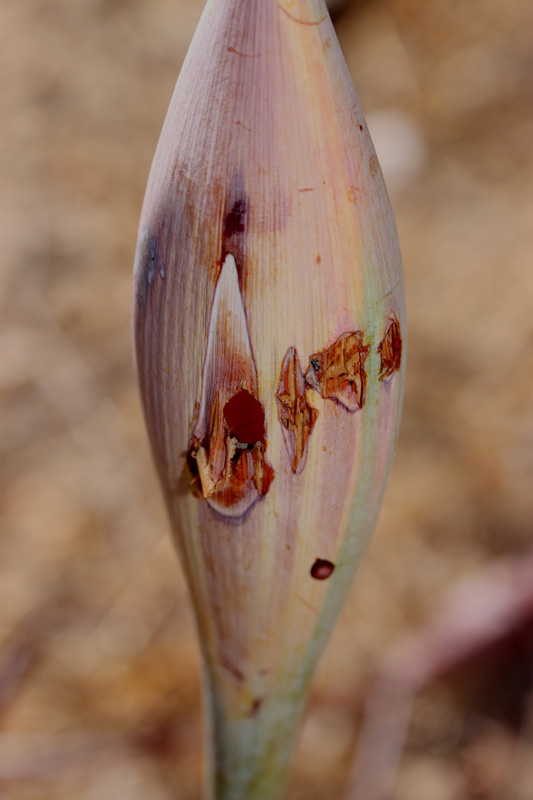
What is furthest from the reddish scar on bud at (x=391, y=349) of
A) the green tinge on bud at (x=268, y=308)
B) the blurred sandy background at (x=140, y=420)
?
the blurred sandy background at (x=140, y=420)

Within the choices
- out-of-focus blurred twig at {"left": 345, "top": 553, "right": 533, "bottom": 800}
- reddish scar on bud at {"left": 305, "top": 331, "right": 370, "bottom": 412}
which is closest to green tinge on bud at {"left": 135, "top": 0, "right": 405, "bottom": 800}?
reddish scar on bud at {"left": 305, "top": 331, "right": 370, "bottom": 412}

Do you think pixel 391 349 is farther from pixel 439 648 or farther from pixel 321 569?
pixel 439 648

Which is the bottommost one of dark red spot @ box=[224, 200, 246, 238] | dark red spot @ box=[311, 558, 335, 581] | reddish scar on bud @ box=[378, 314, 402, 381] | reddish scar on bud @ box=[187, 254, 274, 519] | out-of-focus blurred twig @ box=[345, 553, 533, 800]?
out-of-focus blurred twig @ box=[345, 553, 533, 800]

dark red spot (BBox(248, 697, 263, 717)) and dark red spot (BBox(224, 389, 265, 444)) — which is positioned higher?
dark red spot (BBox(224, 389, 265, 444))

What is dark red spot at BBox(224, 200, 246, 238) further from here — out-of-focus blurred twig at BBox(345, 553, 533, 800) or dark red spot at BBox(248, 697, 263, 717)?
out-of-focus blurred twig at BBox(345, 553, 533, 800)

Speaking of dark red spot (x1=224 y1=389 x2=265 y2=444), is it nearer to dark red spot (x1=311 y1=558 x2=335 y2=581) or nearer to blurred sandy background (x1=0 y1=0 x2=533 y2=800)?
dark red spot (x1=311 y1=558 x2=335 y2=581)

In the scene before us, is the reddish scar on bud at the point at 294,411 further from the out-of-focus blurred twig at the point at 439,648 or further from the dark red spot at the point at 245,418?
the out-of-focus blurred twig at the point at 439,648

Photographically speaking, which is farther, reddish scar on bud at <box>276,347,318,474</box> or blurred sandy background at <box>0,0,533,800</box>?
blurred sandy background at <box>0,0,533,800</box>
